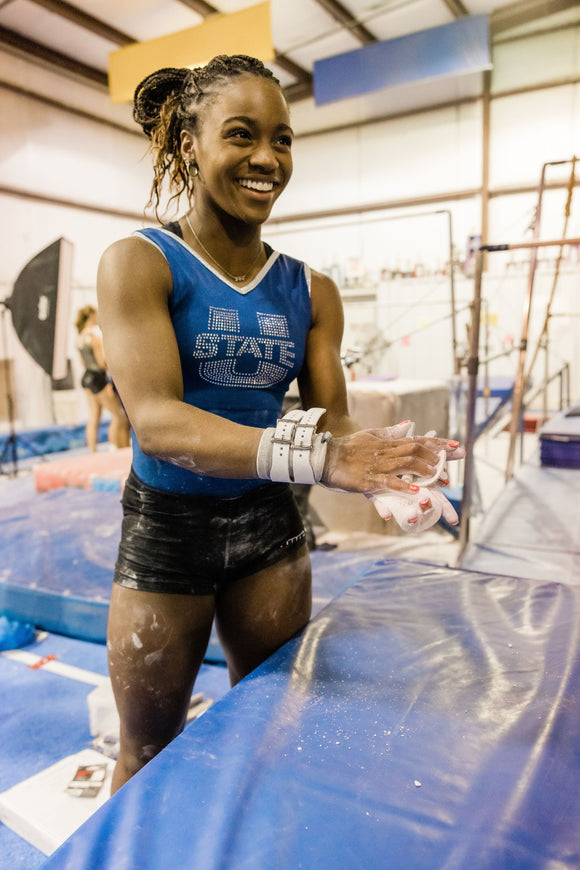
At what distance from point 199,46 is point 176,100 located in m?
5.21

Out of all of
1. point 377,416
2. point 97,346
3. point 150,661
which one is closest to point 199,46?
point 97,346

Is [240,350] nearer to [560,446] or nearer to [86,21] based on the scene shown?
[560,446]

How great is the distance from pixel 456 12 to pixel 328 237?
139 inches

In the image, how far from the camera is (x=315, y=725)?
104 centimetres

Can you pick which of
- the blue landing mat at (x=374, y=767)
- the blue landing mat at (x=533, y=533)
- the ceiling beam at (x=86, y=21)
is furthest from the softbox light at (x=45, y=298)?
the blue landing mat at (x=374, y=767)

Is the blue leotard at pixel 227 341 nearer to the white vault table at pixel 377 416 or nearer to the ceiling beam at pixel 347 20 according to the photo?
the white vault table at pixel 377 416

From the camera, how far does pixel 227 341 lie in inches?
44.4

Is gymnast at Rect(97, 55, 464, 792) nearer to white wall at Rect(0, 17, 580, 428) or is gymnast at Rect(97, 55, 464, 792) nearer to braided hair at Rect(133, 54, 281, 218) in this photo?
braided hair at Rect(133, 54, 281, 218)

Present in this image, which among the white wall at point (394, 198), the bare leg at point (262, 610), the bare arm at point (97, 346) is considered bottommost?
the bare leg at point (262, 610)

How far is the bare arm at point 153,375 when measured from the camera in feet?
3.22

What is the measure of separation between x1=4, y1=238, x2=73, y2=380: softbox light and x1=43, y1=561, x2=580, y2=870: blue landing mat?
13.8 feet

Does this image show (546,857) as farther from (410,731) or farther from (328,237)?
(328,237)

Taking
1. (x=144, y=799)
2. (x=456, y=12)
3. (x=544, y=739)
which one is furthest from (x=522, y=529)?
(x=456, y=12)

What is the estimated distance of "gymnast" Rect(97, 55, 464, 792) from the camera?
1000 mm
